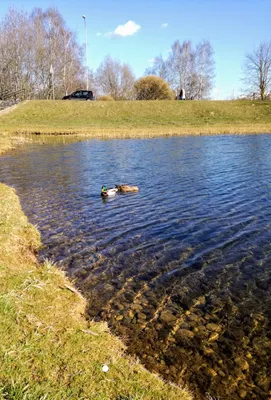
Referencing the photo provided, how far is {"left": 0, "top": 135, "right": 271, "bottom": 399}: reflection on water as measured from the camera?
4.62 metres

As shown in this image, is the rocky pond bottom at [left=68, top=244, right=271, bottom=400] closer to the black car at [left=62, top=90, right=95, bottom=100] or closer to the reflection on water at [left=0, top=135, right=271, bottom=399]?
the reflection on water at [left=0, top=135, right=271, bottom=399]

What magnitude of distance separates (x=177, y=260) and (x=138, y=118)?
134ft

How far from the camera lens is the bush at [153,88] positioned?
67312mm

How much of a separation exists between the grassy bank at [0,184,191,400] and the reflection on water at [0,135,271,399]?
1.52ft

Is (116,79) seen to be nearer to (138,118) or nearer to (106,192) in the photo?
(138,118)

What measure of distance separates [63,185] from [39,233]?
21.2 ft

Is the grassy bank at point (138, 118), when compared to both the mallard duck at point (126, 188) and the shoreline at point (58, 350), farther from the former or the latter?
the shoreline at point (58, 350)

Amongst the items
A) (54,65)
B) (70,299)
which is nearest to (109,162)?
(70,299)

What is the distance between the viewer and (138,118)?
1823 inches

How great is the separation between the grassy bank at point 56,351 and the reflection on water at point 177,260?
46cm

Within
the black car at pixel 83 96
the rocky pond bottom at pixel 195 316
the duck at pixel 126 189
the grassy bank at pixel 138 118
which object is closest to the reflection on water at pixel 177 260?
the rocky pond bottom at pixel 195 316

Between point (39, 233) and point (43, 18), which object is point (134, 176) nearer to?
point (39, 233)

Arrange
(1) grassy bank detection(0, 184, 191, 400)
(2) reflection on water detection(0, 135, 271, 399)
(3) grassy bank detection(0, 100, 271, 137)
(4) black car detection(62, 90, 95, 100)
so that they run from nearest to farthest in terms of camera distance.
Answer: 1. (1) grassy bank detection(0, 184, 191, 400)
2. (2) reflection on water detection(0, 135, 271, 399)
3. (3) grassy bank detection(0, 100, 271, 137)
4. (4) black car detection(62, 90, 95, 100)

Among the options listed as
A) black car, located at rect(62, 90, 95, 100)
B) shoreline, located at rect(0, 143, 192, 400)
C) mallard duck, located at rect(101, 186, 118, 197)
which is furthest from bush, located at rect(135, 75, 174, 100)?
shoreline, located at rect(0, 143, 192, 400)
